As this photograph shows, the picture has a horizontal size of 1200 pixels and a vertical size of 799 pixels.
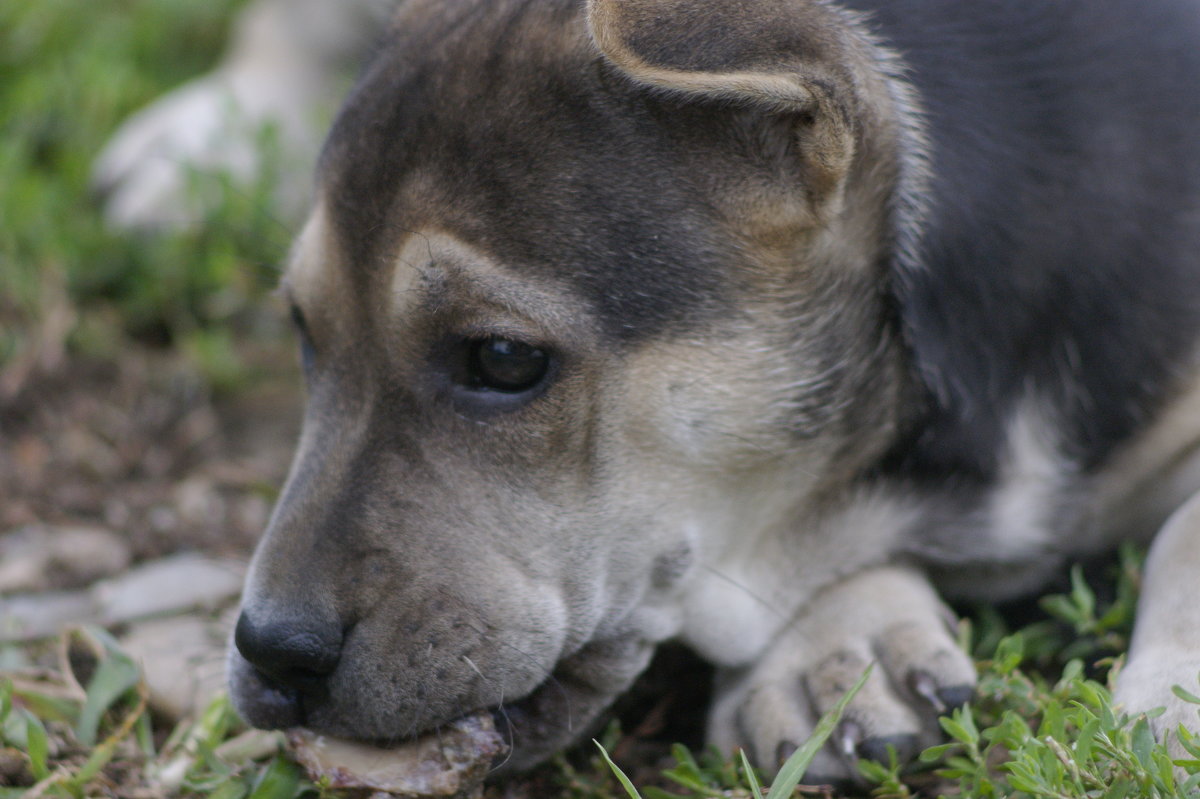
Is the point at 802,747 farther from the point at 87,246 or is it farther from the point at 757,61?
the point at 87,246

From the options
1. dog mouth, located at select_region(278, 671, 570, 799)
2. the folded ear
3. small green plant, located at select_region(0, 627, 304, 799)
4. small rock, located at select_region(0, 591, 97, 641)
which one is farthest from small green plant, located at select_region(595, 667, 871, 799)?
A: small rock, located at select_region(0, 591, 97, 641)

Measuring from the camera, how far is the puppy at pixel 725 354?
98.7 inches

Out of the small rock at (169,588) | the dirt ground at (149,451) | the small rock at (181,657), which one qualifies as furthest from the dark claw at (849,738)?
the dirt ground at (149,451)

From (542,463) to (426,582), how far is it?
332mm

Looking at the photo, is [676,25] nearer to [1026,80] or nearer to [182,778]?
[1026,80]

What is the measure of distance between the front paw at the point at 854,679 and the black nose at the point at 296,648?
0.93 m

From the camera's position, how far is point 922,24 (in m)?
2.93

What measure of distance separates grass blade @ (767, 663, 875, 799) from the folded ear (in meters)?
1.03

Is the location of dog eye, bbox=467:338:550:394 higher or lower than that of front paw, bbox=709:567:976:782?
higher

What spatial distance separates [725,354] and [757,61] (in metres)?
0.60

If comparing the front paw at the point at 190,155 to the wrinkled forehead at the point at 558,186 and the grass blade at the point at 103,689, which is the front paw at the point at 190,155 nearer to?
the grass blade at the point at 103,689

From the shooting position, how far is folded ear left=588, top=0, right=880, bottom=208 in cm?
236

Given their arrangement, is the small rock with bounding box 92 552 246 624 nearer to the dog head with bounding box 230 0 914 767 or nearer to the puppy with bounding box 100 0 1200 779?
the puppy with bounding box 100 0 1200 779

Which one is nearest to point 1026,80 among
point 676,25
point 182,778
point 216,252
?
point 676,25
